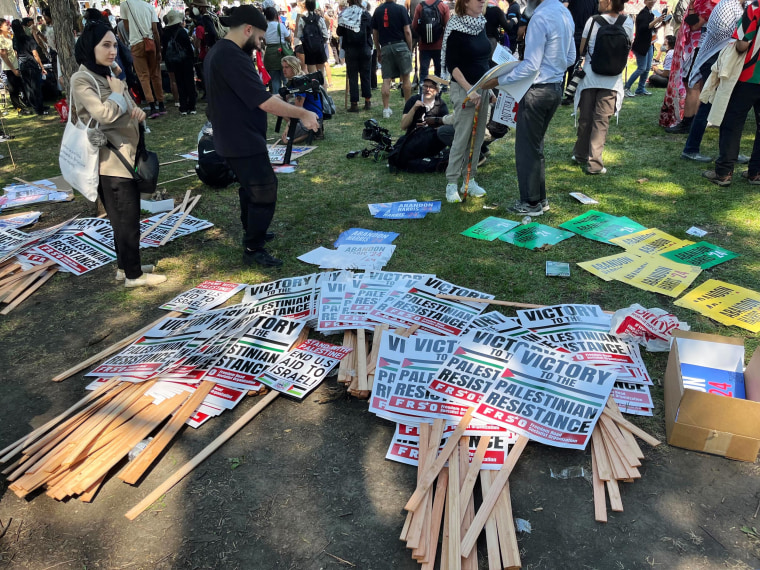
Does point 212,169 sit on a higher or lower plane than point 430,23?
lower

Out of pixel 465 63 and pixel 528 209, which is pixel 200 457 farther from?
pixel 465 63

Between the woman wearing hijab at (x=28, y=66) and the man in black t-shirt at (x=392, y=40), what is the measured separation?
7.99 m

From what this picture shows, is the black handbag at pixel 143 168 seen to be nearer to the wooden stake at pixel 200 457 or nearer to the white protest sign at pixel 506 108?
the wooden stake at pixel 200 457

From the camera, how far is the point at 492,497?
7.29ft

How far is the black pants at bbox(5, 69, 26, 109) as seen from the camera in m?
11.8

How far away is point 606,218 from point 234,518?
4248mm

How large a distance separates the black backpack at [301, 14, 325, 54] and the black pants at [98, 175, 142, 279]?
6.97 metres

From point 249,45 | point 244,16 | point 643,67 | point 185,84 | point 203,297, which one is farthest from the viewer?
point 185,84

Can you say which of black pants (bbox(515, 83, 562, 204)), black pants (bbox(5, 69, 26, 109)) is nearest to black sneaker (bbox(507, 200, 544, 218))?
black pants (bbox(515, 83, 562, 204))

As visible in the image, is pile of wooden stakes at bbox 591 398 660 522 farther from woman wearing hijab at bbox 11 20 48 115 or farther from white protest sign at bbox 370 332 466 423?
woman wearing hijab at bbox 11 20 48 115

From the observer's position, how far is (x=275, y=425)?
9.18 ft

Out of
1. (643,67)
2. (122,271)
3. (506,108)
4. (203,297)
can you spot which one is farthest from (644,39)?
(122,271)

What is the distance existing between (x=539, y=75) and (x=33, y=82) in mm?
11956

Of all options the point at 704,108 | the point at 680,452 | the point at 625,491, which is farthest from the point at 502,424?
the point at 704,108
